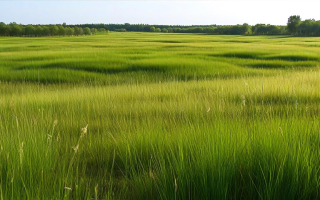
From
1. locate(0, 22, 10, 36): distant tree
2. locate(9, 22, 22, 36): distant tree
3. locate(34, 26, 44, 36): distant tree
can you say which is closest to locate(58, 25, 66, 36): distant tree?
locate(34, 26, 44, 36): distant tree

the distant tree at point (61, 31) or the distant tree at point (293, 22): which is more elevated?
the distant tree at point (293, 22)

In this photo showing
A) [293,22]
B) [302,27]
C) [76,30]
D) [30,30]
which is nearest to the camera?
Answer: [302,27]

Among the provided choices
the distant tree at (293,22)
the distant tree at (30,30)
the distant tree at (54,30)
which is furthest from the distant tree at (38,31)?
the distant tree at (293,22)

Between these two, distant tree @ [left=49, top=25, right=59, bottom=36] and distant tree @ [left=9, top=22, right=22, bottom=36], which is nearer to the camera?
distant tree @ [left=9, top=22, right=22, bottom=36]

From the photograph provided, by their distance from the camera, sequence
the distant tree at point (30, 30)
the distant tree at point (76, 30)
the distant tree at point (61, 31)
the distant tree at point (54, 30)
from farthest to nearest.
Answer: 1. the distant tree at point (76, 30)
2. the distant tree at point (61, 31)
3. the distant tree at point (54, 30)
4. the distant tree at point (30, 30)

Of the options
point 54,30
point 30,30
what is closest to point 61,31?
point 54,30

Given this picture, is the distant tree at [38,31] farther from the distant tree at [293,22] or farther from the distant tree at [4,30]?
the distant tree at [293,22]

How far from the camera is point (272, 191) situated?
1602 mm

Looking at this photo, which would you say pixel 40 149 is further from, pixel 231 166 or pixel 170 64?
pixel 170 64

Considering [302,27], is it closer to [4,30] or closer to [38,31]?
[38,31]

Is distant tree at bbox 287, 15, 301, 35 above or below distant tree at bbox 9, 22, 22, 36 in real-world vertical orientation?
above

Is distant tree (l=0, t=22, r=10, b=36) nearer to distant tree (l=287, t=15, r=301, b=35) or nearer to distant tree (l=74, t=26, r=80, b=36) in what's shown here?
distant tree (l=74, t=26, r=80, b=36)

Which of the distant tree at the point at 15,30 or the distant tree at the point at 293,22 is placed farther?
the distant tree at the point at 15,30

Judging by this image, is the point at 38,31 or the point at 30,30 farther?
the point at 38,31
